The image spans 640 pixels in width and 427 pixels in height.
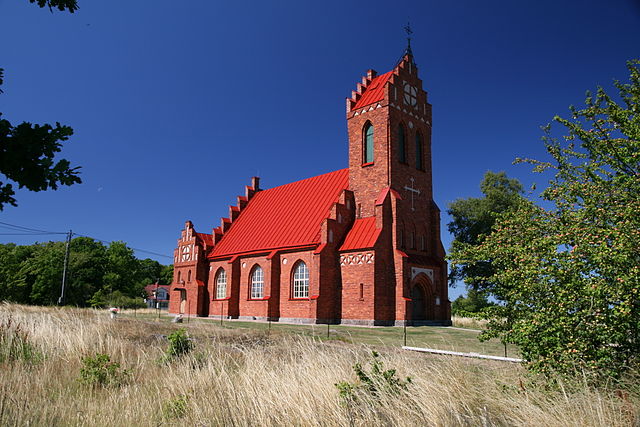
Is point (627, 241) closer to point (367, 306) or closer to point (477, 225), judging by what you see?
point (367, 306)

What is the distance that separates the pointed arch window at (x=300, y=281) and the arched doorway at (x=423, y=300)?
674 centimetres

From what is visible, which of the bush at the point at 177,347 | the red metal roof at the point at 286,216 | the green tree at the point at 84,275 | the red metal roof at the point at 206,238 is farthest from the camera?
the green tree at the point at 84,275

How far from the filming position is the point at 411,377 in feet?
19.5

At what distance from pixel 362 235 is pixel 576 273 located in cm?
2093

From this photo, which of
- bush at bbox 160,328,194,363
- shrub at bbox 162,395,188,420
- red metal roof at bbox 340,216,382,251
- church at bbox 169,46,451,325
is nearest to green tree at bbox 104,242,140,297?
church at bbox 169,46,451,325

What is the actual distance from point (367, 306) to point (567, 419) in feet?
67.7

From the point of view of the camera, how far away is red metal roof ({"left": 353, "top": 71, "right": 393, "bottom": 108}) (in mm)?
28438

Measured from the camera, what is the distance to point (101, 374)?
7094 mm

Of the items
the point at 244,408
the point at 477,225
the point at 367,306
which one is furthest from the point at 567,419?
the point at 477,225

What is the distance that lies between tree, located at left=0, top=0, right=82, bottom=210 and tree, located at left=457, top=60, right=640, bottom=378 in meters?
5.59

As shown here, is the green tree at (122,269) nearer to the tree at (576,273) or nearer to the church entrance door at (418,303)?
the church entrance door at (418,303)

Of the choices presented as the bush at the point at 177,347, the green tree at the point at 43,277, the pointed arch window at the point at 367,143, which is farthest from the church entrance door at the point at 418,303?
the green tree at the point at 43,277

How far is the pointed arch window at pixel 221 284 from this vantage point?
34.2 metres

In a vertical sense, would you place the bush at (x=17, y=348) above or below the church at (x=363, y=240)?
below
